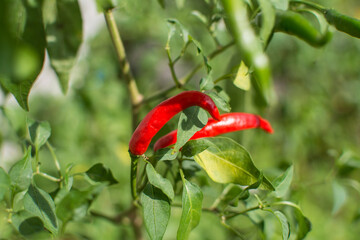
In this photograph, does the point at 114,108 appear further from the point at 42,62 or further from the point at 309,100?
the point at 309,100

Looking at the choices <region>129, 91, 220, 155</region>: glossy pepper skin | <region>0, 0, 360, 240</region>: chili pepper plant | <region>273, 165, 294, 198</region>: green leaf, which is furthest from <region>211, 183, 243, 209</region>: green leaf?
<region>129, 91, 220, 155</region>: glossy pepper skin

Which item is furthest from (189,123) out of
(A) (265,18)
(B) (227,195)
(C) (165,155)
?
(B) (227,195)

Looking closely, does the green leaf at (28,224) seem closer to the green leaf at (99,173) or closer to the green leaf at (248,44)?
the green leaf at (99,173)

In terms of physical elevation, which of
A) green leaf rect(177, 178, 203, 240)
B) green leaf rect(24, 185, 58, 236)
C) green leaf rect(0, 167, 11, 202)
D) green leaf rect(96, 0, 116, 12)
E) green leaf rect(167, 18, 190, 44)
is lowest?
green leaf rect(177, 178, 203, 240)

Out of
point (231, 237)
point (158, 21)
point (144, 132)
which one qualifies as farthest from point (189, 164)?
point (158, 21)

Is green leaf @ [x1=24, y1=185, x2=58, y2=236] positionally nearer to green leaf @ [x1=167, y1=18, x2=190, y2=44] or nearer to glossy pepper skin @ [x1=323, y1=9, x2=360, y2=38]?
green leaf @ [x1=167, y1=18, x2=190, y2=44]
